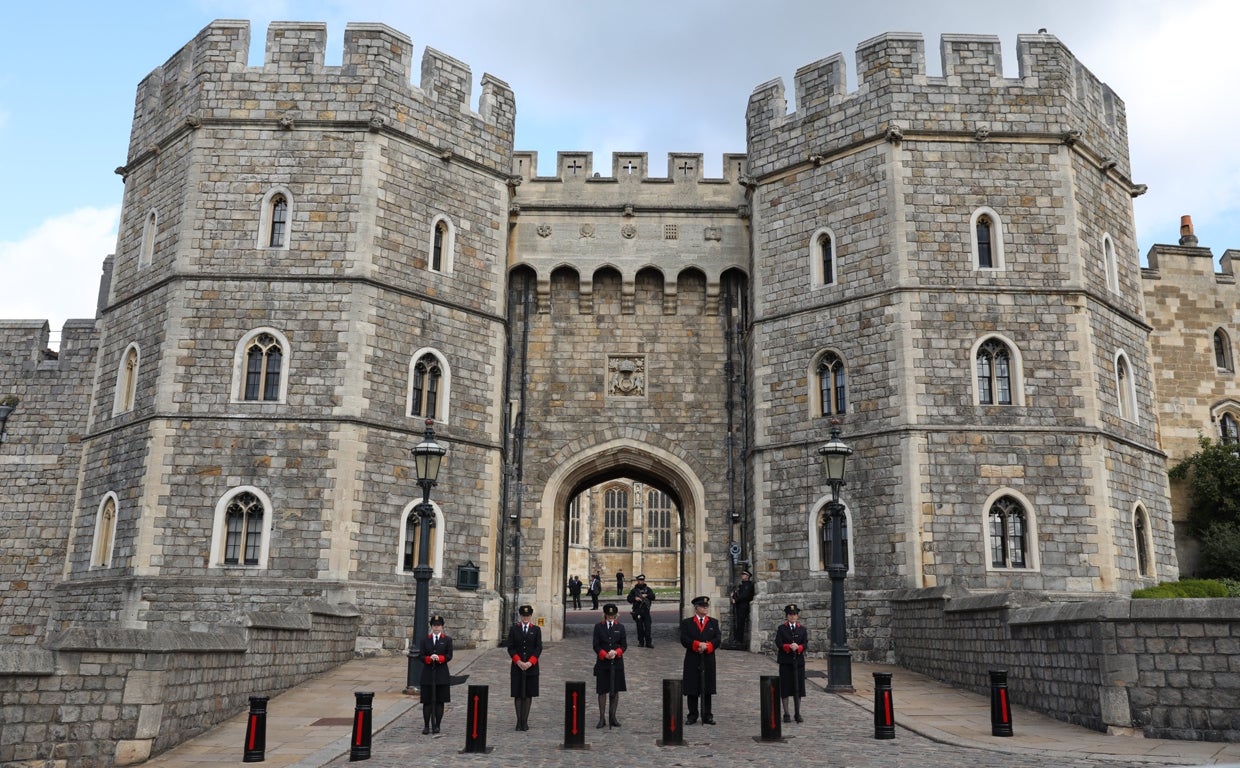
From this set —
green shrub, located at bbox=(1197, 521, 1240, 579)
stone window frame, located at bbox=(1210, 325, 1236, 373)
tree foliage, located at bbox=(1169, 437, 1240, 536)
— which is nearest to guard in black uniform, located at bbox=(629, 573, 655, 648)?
green shrub, located at bbox=(1197, 521, 1240, 579)

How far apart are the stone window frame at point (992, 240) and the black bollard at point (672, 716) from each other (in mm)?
11446

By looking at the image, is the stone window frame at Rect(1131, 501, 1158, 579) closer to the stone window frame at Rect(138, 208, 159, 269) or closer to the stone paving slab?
the stone paving slab

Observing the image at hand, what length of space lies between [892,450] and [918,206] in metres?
4.56

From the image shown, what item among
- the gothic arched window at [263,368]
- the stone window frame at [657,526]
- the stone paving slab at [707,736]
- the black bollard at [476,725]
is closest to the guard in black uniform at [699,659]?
the stone paving slab at [707,736]

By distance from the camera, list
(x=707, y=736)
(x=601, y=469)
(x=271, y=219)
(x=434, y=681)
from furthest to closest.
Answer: (x=601, y=469), (x=271, y=219), (x=434, y=681), (x=707, y=736)

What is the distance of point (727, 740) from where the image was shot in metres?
10.4

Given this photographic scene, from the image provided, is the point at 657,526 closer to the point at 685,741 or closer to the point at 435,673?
the point at 435,673

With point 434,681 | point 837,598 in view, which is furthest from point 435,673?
point 837,598

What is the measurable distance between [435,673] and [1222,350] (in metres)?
20.2

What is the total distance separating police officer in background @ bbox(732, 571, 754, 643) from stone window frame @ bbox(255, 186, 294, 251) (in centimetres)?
1052

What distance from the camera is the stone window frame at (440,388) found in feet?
61.8

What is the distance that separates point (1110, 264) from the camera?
1950cm

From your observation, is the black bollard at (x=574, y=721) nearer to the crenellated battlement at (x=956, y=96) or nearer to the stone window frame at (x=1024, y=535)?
the stone window frame at (x=1024, y=535)

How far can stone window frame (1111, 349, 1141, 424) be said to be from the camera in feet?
61.8
